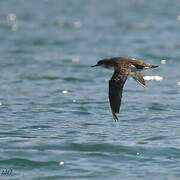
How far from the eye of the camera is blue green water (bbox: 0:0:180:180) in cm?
1034

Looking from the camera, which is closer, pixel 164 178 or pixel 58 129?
pixel 164 178

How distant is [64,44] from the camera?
79.7 feet

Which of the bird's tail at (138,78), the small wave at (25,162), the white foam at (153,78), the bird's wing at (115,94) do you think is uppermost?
the bird's wing at (115,94)

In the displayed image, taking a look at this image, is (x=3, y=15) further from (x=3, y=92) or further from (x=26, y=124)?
(x=26, y=124)

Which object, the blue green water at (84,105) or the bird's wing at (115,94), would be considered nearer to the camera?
the blue green water at (84,105)

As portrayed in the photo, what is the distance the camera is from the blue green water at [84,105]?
10.3m

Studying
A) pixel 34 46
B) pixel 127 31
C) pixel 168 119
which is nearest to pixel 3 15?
pixel 127 31

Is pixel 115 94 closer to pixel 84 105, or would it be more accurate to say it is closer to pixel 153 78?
pixel 84 105

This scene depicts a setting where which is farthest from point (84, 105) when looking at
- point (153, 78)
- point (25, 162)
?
point (25, 162)

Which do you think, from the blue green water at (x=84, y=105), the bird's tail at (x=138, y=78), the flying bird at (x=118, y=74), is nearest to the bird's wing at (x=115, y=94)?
the flying bird at (x=118, y=74)

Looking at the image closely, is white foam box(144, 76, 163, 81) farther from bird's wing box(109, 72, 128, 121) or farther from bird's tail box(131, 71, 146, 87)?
bird's wing box(109, 72, 128, 121)

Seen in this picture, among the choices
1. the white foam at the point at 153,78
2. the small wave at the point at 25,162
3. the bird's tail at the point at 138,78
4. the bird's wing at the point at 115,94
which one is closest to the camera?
the small wave at the point at 25,162

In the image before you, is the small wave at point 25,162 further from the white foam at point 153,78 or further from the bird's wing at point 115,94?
the white foam at point 153,78

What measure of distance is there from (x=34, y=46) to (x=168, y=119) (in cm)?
1111
